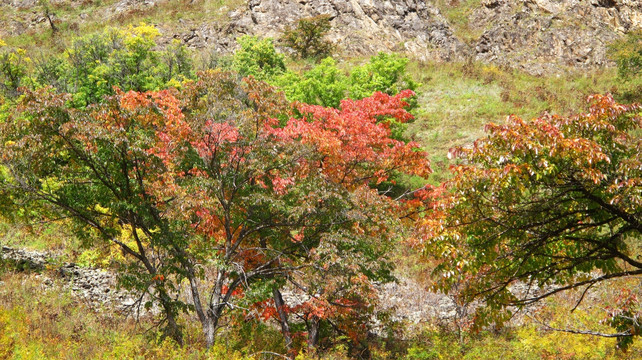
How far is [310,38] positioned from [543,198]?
123 feet

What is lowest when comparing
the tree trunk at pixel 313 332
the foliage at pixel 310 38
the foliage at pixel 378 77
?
the foliage at pixel 310 38

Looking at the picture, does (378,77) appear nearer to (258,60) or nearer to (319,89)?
(319,89)

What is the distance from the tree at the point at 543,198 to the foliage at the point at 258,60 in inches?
911

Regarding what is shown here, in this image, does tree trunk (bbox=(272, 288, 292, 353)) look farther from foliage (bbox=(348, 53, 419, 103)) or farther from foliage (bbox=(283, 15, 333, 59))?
foliage (bbox=(283, 15, 333, 59))

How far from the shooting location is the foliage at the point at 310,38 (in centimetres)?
4184

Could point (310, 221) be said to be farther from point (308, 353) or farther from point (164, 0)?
point (164, 0)

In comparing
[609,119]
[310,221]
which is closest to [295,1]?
[310,221]

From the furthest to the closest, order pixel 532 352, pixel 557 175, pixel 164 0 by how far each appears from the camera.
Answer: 1. pixel 164 0
2. pixel 532 352
3. pixel 557 175

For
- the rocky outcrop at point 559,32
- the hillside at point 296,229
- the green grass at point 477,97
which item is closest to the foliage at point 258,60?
the hillside at point 296,229

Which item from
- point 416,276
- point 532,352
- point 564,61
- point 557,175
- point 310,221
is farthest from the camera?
point 564,61

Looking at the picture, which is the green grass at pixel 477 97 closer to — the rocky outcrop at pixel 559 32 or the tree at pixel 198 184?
the rocky outcrop at pixel 559 32

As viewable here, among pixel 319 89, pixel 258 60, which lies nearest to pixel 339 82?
pixel 319 89

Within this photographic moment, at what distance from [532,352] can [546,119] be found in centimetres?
743

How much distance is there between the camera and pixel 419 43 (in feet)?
156
